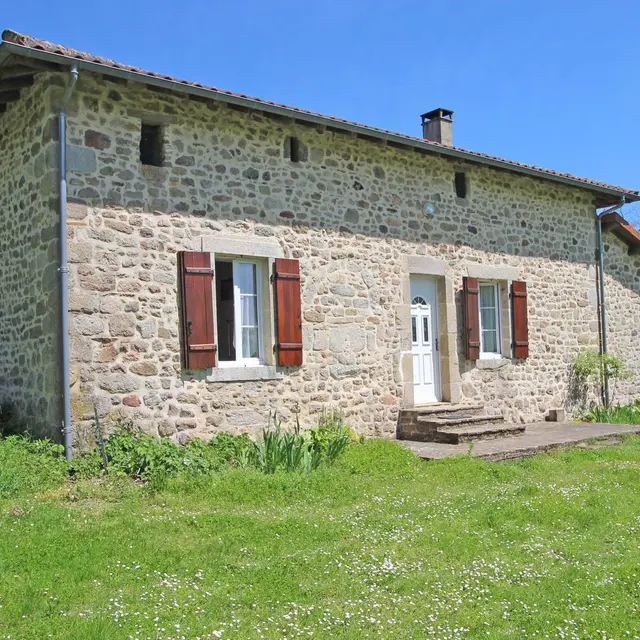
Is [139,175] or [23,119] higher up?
[23,119]

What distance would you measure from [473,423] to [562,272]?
4.00 meters

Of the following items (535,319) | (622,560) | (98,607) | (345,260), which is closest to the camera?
(98,607)

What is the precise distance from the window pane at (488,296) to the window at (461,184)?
1.52 metres

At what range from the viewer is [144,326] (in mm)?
7969

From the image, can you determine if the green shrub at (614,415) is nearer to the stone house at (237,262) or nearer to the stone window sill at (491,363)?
the stone house at (237,262)

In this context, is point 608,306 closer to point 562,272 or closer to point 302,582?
point 562,272

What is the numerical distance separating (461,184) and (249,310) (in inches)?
174

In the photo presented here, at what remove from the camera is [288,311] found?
898cm

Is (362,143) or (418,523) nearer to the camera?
(418,523)

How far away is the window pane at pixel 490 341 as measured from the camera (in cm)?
1180

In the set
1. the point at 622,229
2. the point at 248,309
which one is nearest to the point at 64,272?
the point at 248,309

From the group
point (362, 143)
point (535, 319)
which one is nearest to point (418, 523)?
point (362, 143)

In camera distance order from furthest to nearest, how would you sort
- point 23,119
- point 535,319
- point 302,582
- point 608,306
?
point 608,306
point 535,319
point 23,119
point 302,582

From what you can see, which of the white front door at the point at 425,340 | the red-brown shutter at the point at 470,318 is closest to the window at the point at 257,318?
the white front door at the point at 425,340
